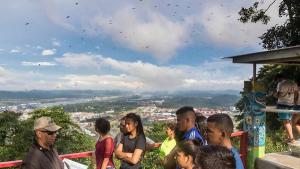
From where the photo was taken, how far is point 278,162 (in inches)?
317

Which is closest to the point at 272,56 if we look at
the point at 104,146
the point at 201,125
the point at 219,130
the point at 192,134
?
the point at 201,125

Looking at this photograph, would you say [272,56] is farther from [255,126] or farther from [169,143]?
[169,143]

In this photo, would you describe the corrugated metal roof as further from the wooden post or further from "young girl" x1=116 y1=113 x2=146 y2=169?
"young girl" x1=116 y1=113 x2=146 y2=169

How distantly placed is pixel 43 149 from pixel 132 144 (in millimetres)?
1375

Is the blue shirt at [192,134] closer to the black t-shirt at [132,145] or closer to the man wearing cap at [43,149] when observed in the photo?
the black t-shirt at [132,145]

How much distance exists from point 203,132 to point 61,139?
36.6m

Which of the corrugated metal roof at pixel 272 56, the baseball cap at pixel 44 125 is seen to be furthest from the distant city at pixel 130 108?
the baseball cap at pixel 44 125

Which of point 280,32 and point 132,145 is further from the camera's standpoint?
point 280,32

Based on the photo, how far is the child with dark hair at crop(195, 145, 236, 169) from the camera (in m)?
2.83

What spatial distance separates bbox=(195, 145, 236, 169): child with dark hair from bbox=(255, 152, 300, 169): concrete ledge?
520cm

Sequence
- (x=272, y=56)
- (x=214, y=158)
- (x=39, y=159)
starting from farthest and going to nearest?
(x=272, y=56)
(x=39, y=159)
(x=214, y=158)

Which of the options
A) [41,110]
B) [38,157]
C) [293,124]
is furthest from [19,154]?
[38,157]

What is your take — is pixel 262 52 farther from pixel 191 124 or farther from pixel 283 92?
pixel 191 124

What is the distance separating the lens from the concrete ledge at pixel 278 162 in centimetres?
782
